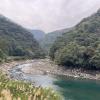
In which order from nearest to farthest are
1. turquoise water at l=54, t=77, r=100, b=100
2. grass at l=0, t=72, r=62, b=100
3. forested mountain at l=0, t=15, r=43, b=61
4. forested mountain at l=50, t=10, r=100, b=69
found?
1. grass at l=0, t=72, r=62, b=100
2. turquoise water at l=54, t=77, r=100, b=100
3. forested mountain at l=50, t=10, r=100, b=69
4. forested mountain at l=0, t=15, r=43, b=61

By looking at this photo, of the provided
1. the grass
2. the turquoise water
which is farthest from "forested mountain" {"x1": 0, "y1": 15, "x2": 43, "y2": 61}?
the grass

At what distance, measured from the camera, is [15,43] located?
435 feet

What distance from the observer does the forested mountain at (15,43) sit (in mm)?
120562

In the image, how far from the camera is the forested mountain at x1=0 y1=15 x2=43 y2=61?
12056cm

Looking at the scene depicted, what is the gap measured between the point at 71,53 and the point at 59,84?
2446 centimetres

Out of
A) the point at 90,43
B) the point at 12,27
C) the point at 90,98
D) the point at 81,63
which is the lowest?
the point at 90,98

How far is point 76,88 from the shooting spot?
178ft

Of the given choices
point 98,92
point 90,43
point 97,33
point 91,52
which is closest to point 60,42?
point 97,33

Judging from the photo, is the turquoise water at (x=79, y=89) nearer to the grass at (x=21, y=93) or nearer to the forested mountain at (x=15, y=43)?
the grass at (x=21, y=93)

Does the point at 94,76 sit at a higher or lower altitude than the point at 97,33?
lower

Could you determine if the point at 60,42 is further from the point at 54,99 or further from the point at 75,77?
the point at 54,99

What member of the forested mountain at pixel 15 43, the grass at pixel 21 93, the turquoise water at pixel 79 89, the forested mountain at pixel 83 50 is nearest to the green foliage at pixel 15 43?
the forested mountain at pixel 15 43

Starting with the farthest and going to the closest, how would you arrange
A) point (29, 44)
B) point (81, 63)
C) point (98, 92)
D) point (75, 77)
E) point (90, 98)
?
point (29, 44) → point (81, 63) → point (75, 77) → point (98, 92) → point (90, 98)

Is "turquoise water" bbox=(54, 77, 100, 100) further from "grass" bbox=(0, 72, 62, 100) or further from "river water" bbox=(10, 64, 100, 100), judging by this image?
"grass" bbox=(0, 72, 62, 100)
